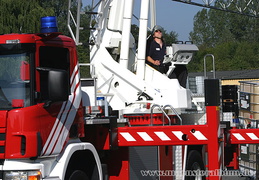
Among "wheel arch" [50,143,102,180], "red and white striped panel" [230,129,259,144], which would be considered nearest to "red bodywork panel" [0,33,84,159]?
"wheel arch" [50,143,102,180]

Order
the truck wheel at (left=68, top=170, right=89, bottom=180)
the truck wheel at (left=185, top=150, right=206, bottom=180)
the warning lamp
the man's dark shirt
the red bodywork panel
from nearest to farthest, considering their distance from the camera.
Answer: the red bodywork panel, the warning lamp, the truck wheel at (left=68, top=170, right=89, bottom=180), the truck wheel at (left=185, top=150, right=206, bottom=180), the man's dark shirt

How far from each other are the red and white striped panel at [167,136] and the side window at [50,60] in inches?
63.7

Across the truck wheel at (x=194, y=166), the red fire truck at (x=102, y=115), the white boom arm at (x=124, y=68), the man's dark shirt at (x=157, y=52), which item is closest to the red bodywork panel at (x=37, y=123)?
the red fire truck at (x=102, y=115)

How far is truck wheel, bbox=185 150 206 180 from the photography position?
1085cm

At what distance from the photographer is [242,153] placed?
1453 centimetres

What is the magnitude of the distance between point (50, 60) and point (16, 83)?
1.87ft

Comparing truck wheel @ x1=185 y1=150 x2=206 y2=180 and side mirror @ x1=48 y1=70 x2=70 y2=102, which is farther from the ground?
side mirror @ x1=48 y1=70 x2=70 y2=102

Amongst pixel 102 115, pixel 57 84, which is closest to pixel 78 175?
pixel 57 84

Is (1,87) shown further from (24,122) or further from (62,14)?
(62,14)

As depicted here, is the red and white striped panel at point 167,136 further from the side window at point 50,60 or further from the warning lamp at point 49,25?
the warning lamp at point 49,25

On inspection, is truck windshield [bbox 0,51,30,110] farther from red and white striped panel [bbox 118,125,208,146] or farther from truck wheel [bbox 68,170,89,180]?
red and white striped panel [bbox 118,125,208,146]

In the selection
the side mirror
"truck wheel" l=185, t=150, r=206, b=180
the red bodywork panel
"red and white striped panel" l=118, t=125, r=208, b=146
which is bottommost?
"truck wheel" l=185, t=150, r=206, b=180

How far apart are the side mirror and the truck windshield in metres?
0.27

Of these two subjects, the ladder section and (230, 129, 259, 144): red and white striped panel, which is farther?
the ladder section
